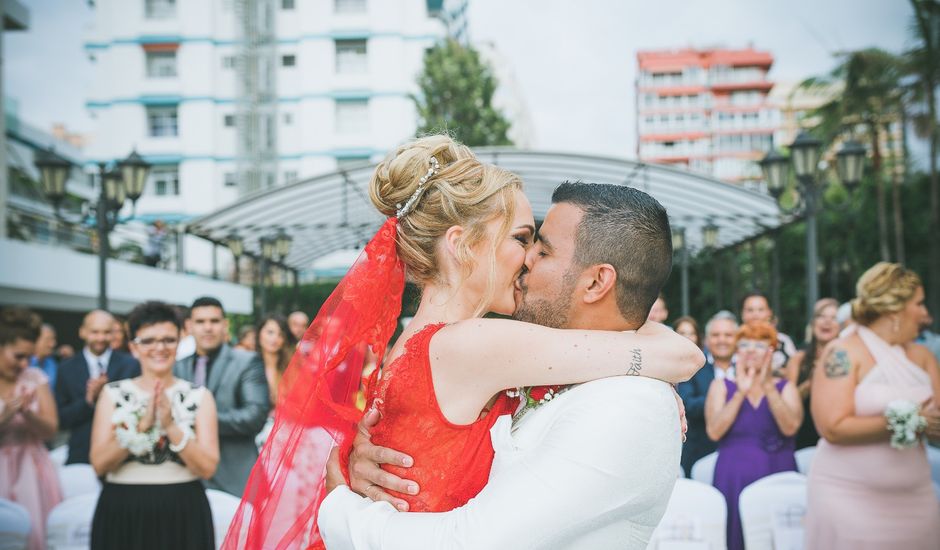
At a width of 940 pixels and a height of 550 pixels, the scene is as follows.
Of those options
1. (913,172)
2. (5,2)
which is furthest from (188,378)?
(913,172)

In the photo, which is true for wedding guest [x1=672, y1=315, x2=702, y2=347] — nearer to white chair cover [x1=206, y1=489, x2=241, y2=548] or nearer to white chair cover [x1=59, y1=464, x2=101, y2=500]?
white chair cover [x1=206, y1=489, x2=241, y2=548]

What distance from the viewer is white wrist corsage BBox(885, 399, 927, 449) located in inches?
138

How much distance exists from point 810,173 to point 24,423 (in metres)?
7.84

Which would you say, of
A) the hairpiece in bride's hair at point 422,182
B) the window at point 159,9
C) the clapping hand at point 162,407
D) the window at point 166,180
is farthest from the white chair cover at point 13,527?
the window at point 159,9

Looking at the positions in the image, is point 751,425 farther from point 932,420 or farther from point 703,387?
point 932,420

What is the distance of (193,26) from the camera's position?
35.3m

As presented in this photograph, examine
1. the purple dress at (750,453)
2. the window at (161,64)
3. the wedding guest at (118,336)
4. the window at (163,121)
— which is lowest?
the purple dress at (750,453)

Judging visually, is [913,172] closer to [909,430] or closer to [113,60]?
[909,430]

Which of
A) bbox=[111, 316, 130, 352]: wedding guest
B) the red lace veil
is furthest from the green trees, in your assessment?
the red lace veil

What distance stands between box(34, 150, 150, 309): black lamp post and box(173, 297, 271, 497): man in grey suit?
3874mm

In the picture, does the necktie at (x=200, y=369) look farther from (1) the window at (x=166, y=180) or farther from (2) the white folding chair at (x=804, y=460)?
(1) the window at (x=166, y=180)

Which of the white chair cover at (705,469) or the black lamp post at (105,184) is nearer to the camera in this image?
the white chair cover at (705,469)

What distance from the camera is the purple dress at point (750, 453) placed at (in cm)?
473

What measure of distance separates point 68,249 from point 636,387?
17.8 metres
